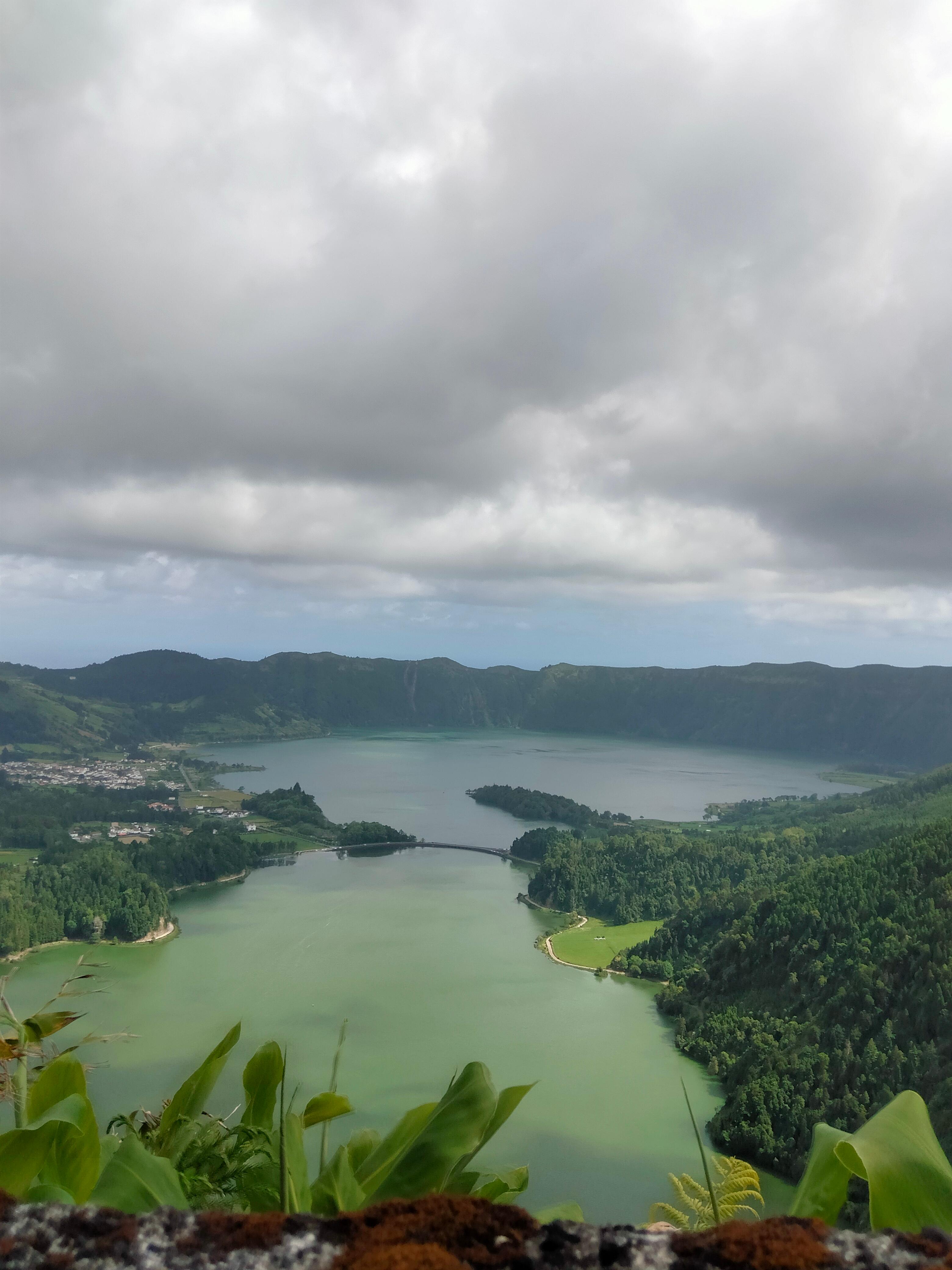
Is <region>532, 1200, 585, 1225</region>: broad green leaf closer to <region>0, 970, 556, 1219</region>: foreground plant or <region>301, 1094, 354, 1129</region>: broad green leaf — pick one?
<region>0, 970, 556, 1219</region>: foreground plant

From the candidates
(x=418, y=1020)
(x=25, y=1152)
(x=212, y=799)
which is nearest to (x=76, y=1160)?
(x=25, y=1152)

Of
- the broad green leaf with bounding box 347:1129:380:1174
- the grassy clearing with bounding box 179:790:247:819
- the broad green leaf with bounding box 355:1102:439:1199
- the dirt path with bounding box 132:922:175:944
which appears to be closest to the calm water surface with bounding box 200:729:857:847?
the grassy clearing with bounding box 179:790:247:819

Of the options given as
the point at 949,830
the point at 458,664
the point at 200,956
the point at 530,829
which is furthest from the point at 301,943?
the point at 458,664

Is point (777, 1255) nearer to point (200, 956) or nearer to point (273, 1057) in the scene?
point (273, 1057)

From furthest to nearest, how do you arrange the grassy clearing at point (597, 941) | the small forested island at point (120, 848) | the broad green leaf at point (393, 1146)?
the small forested island at point (120, 848) → the grassy clearing at point (597, 941) → the broad green leaf at point (393, 1146)

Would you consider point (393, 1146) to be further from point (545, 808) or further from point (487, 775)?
point (487, 775)

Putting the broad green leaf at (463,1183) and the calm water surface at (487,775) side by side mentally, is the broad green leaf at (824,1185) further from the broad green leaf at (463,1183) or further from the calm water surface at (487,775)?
the calm water surface at (487,775)

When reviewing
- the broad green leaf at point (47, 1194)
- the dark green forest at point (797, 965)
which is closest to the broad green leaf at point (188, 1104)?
the broad green leaf at point (47, 1194)
